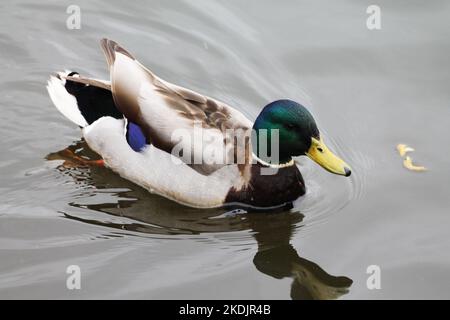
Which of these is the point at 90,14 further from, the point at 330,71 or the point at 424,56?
the point at 424,56

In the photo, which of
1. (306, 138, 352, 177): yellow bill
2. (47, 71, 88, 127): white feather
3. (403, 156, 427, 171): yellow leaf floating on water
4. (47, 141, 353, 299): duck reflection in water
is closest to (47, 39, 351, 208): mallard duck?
(306, 138, 352, 177): yellow bill

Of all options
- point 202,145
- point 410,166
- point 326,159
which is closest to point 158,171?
point 202,145

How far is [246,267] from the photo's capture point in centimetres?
642

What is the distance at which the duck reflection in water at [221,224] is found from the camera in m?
6.30

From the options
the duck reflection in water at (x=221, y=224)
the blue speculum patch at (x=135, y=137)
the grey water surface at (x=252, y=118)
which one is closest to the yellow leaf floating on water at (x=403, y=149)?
the grey water surface at (x=252, y=118)

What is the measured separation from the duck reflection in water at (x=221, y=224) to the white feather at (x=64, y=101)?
16.7 inches

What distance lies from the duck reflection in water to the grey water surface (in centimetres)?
1

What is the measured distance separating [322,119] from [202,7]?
2.25 m

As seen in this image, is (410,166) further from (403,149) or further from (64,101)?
(64,101)

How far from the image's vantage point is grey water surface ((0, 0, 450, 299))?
6293 millimetres

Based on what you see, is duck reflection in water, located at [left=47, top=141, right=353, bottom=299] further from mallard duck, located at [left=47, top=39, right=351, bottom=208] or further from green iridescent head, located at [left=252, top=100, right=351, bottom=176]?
green iridescent head, located at [left=252, top=100, right=351, bottom=176]

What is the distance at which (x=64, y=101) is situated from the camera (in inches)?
303

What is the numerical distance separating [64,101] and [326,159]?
249 centimetres
